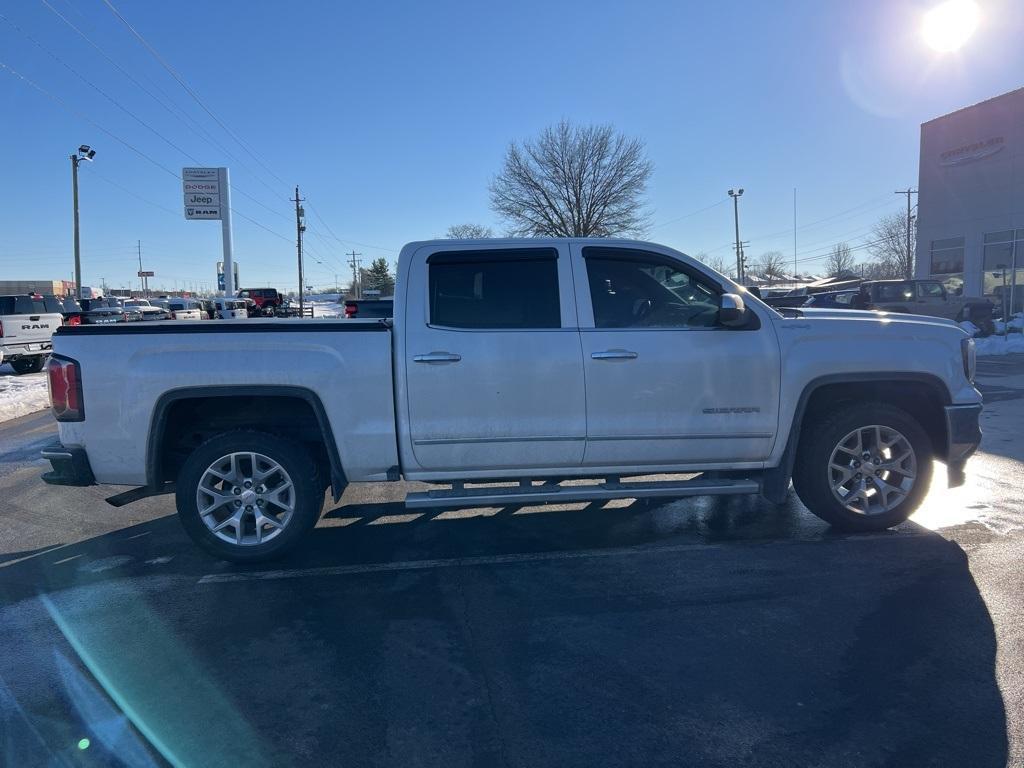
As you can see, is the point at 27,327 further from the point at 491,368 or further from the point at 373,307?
the point at 491,368

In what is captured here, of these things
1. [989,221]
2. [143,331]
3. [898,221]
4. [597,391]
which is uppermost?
[898,221]

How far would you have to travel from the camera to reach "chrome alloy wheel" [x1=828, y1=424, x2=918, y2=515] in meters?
5.09

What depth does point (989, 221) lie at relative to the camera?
95.1 ft

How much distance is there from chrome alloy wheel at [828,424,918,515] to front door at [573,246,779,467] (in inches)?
24.4

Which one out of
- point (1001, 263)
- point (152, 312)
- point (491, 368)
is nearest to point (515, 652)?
point (491, 368)

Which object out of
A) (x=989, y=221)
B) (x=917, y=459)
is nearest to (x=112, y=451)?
(x=917, y=459)

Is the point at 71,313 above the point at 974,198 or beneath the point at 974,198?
beneath

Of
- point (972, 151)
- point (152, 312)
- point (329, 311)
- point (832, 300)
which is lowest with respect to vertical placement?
point (832, 300)

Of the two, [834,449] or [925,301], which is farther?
[925,301]

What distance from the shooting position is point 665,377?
4.80 m

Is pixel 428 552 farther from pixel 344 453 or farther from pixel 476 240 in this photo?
pixel 476 240

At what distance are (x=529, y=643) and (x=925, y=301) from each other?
2258 cm

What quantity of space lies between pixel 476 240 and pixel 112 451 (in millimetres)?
2791

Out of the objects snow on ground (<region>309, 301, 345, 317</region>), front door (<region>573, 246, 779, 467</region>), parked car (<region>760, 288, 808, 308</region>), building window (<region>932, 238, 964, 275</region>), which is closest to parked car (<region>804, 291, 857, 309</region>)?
parked car (<region>760, 288, 808, 308</region>)
